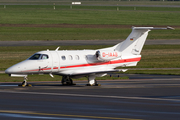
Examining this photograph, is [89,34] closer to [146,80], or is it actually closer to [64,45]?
[64,45]

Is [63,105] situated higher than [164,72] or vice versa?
[63,105]

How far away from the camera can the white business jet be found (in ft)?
103

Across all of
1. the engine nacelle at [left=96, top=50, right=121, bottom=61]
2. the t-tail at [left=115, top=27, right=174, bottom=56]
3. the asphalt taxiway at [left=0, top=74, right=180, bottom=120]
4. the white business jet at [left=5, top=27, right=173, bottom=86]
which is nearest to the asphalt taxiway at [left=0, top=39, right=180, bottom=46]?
the t-tail at [left=115, top=27, right=174, bottom=56]

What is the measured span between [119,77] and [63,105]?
59.0 ft

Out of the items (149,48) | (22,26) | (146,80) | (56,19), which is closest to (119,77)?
(146,80)

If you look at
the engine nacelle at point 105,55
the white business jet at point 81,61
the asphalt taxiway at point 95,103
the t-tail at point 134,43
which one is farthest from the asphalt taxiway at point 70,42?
the asphalt taxiway at point 95,103

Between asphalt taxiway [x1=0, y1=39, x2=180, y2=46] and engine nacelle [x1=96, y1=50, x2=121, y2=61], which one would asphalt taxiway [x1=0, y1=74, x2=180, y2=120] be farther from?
asphalt taxiway [x1=0, y1=39, x2=180, y2=46]

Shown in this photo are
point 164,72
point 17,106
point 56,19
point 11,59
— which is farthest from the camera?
point 56,19

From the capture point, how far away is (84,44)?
2677 inches

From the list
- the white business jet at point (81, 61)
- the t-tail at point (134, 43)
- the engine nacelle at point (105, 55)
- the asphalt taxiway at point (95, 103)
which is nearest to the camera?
the asphalt taxiway at point (95, 103)

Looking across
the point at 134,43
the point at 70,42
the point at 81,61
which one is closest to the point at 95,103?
the point at 81,61

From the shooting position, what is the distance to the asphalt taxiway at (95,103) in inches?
730

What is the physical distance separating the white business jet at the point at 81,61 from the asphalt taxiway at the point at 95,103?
147 centimetres

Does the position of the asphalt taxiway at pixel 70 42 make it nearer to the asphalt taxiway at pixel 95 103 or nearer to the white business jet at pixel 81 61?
the white business jet at pixel 81 61
